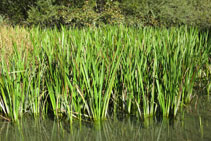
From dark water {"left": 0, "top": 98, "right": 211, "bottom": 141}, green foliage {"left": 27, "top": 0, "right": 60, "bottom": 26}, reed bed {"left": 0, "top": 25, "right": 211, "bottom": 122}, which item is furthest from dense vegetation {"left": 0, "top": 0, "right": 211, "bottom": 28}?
dark water {"left": 0, "top": 98, "right": 211, "bottom": 141}

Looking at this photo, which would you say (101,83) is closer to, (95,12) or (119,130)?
(119,130)

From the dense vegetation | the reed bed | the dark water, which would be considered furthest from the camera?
the dense vegetation

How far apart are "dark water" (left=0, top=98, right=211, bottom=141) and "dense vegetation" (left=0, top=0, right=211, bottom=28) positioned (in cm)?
833

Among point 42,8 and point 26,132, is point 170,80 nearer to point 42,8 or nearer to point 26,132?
point 26,132

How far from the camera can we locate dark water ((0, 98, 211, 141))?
7.27ft

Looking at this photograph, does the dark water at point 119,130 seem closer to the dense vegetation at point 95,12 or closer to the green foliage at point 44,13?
the dense vegetation at point 95,12

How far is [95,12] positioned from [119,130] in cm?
1016

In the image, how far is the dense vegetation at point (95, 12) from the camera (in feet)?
37.6

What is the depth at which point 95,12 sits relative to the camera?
12.0m

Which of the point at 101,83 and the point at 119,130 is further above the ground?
the point at 101,83

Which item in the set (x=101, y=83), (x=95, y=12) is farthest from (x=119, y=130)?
(x=95, y=12)

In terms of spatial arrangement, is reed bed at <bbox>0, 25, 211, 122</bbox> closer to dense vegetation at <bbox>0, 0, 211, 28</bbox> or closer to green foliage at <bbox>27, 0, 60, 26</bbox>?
dense vegetation at <bbox>0, 0, 211, 28</bbox>

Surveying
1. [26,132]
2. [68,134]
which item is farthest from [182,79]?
[26,132]

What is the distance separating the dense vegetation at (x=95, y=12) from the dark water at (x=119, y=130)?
8.33 m
